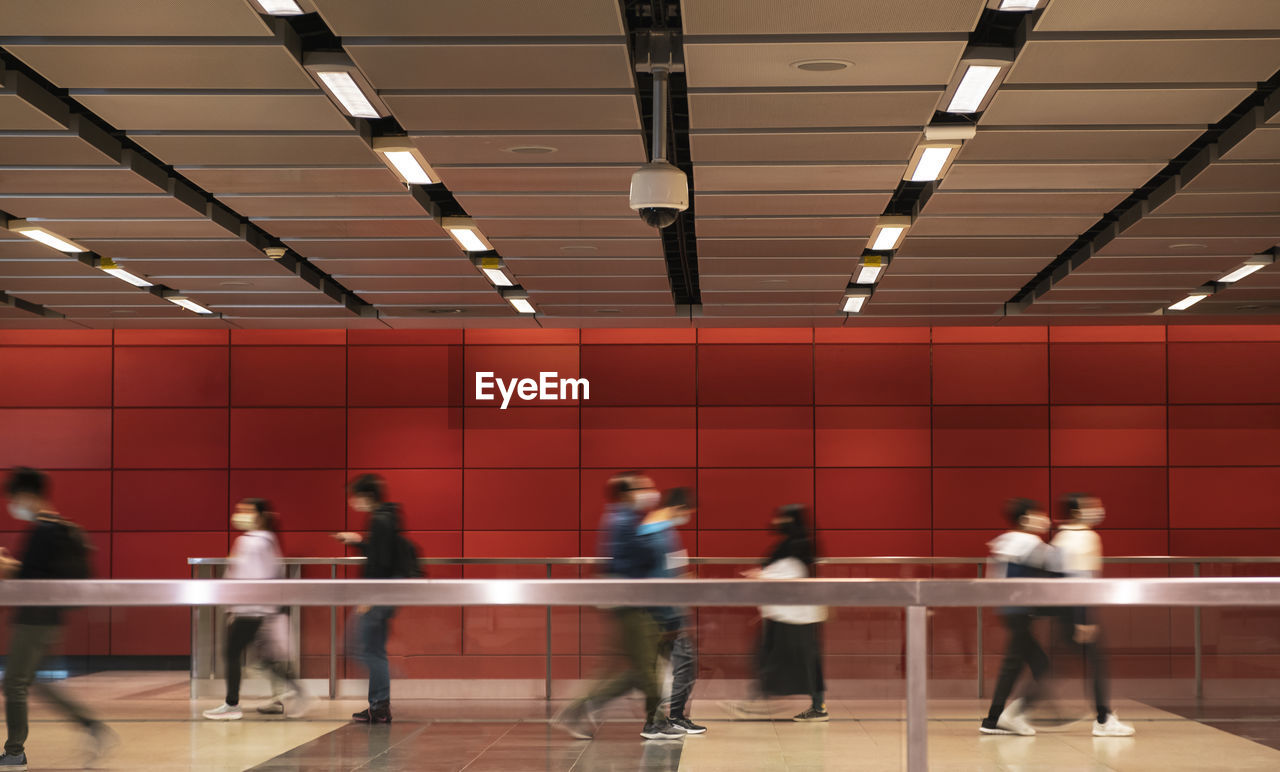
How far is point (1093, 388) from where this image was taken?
13.7 metres

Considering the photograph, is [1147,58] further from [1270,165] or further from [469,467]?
[469,467]

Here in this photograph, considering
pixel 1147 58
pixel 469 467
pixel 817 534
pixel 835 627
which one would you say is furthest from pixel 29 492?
pixel 817 534

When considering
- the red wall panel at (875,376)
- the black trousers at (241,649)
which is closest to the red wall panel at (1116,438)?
the red wall panel at (875,376)

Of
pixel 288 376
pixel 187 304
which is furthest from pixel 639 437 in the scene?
pixel 187 304

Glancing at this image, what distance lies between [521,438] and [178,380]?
392 centimetres

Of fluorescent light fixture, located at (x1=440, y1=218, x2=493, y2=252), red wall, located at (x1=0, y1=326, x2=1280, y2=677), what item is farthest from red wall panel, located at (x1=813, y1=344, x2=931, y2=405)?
fluorescent light fixture, located at (x1=440, y1=218, x2=493, y2=252)

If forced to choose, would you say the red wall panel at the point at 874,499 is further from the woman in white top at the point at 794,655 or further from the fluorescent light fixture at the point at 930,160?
the woman in white top at the point at 794,655

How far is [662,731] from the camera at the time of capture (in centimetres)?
386

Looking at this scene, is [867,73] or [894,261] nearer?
[867,73]

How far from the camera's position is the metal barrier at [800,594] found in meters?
3.71

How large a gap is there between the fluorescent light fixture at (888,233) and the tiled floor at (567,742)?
5.02 meters

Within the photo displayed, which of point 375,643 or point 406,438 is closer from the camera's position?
point 375,643

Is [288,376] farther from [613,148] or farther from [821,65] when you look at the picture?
[821,65]

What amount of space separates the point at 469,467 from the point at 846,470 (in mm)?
4167
